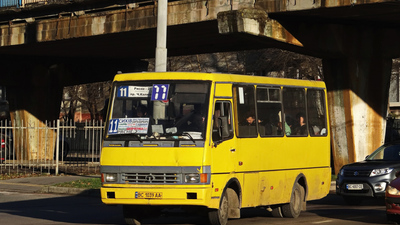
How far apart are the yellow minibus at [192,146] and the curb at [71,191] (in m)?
7.70

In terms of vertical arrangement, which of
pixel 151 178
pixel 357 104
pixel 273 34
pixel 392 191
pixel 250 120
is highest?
pixel 273 34

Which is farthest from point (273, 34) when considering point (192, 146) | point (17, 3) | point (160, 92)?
point (17, 3)

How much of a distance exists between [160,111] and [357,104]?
15.8 metres

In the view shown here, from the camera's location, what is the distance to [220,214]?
510 inches

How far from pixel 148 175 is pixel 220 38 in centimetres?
1926

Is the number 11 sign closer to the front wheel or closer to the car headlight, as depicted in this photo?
the front wheel

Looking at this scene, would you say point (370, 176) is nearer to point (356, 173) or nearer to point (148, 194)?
point (356, 173)

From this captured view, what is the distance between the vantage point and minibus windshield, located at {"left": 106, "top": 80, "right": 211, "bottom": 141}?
12.9m

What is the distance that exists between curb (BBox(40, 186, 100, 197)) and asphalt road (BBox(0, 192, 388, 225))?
634mm

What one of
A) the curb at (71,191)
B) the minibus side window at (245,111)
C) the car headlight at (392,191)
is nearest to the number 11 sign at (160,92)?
the minibus side window at (245,111)

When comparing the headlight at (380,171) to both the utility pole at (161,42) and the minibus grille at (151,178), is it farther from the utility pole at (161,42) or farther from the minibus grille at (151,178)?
the minibus grille at (151,178)

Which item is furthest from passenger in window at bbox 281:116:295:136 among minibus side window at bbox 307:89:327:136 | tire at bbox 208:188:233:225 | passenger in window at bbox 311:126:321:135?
tire at bbox 208:188:233:225

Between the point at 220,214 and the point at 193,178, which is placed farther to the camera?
the point at 220,214

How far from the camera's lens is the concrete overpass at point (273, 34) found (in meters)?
24.6
